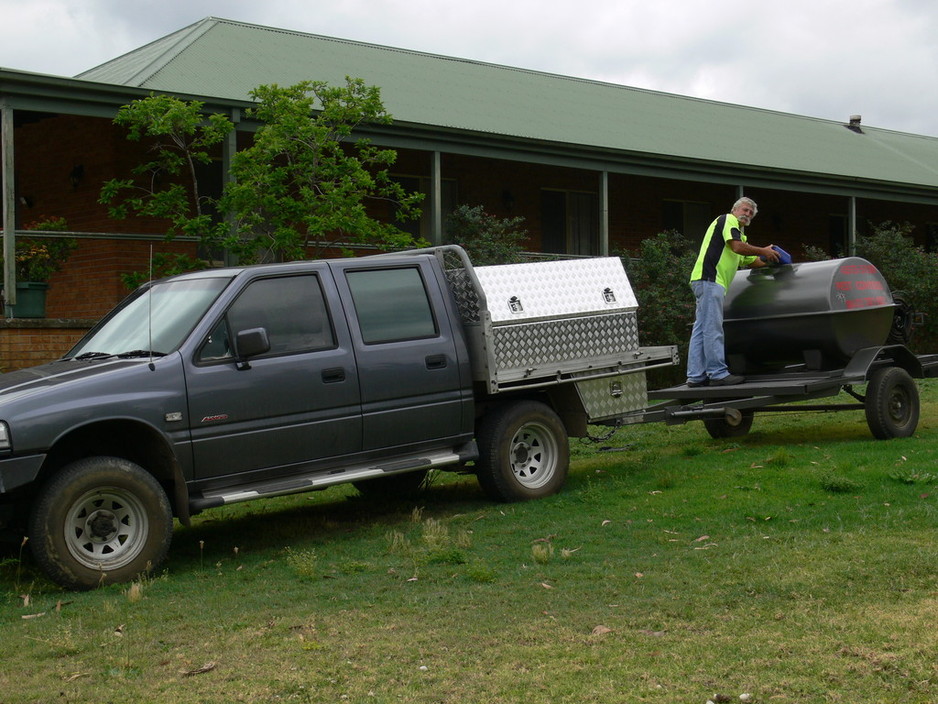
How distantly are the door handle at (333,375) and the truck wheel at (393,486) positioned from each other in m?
1.90

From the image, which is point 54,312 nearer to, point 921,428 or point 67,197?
point 67,197

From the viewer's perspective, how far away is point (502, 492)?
8.72m

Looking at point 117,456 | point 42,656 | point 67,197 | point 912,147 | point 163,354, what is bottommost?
point 42,656

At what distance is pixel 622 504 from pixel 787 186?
52.4 feet

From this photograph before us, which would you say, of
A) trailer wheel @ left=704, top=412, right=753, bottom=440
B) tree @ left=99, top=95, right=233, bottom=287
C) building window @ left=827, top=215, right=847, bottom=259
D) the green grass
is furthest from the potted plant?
building window @ left=827, top=215, right=847, bottom=259

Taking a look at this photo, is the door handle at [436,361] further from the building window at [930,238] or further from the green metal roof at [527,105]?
the building window at [930,238]

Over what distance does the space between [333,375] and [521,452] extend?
192 centimetres

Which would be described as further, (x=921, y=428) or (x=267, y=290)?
(x=921, y=428)

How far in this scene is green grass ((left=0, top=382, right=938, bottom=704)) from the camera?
4680 millimetres

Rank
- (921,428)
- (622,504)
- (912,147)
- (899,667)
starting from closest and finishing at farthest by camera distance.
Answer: (899,667) < (622,504) < (921,428) < (912,147)

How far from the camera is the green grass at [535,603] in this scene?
15.4 feet

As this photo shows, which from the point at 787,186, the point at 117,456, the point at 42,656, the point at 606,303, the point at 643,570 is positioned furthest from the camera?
the point at 787,186

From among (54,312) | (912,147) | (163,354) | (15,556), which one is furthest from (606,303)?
(912,147)

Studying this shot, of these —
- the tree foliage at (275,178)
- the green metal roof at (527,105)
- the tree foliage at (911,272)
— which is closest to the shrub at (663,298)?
the green metal roof at (527,105)
